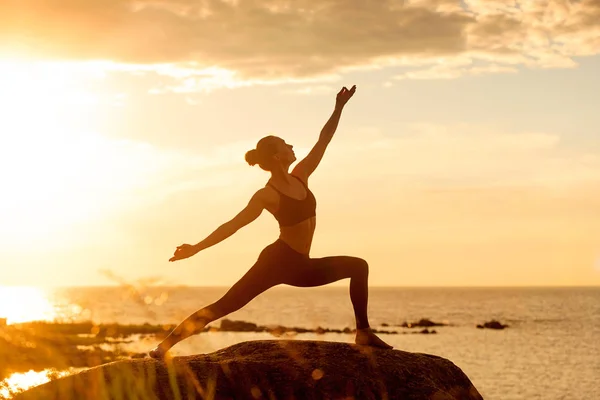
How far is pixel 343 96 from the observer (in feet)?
35.4

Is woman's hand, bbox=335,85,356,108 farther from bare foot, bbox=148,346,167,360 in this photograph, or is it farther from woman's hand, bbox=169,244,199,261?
bare foot, bbox=148,346,167,360

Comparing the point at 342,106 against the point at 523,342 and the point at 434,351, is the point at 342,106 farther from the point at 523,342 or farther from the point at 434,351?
the point at 523,342

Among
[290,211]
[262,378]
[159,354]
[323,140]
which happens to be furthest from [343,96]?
[159,354]

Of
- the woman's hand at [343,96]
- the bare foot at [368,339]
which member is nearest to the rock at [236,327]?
the woman's hand at [343,96]

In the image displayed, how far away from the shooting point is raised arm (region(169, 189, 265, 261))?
352 inches

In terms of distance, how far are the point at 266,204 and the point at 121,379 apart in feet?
7.65

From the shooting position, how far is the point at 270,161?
9.52 m

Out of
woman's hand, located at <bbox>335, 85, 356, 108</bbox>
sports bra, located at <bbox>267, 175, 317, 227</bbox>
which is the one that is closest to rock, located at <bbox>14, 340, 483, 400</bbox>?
sports bra, located at <bbox>267, 175, 317, 227</bbox>

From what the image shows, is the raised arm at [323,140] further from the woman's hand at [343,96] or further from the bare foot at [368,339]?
the bare foot at [368,339]

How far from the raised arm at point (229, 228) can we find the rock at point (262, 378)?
1196 millimetres

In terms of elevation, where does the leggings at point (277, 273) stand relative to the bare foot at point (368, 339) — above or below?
above

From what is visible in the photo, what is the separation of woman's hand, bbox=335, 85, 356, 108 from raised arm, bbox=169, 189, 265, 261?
198 centimetres

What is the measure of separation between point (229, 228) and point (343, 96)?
261 centimetres

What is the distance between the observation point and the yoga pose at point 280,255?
928cm
